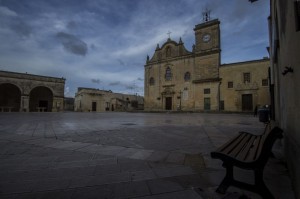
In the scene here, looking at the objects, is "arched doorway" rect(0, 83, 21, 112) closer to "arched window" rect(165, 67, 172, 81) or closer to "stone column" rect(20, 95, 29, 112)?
"stone column" rect(20, 95, 29, 112)

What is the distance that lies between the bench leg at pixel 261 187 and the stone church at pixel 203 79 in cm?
2545

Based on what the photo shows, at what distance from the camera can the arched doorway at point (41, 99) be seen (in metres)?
29.6

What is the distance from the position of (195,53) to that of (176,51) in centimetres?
392

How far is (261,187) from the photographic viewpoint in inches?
71.8

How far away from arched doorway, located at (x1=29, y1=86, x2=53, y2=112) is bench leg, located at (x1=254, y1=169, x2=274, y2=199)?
33279mm

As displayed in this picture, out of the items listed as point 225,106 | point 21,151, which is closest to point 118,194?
point 21,151

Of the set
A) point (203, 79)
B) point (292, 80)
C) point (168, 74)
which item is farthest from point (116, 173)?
point (168, 74)

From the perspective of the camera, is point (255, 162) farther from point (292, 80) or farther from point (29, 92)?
point (29, 92)

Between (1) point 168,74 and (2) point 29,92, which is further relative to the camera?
(1) point 168,74

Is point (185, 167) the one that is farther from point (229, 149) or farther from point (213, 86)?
point (213, 86)

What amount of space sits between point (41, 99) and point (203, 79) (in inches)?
1069

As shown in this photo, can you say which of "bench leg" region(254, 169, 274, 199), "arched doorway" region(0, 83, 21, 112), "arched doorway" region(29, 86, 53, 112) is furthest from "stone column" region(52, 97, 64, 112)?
"bench leg" region(254, 169, 274, 199)

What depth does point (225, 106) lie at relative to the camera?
26078 millimetres

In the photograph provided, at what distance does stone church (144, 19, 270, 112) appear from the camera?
24328 mm
